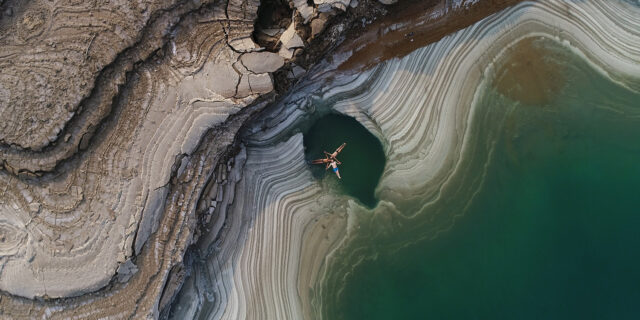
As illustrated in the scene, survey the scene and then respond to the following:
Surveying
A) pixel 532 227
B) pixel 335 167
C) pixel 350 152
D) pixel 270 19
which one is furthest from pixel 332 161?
pixel 532 227

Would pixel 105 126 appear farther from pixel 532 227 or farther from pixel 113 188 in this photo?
pixel 532 227

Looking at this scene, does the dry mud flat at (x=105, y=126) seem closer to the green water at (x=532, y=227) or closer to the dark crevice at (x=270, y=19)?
the dark crevice at (x=270, y=19)

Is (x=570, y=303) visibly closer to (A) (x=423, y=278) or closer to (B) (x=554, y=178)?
(B) (x=554, y=178)

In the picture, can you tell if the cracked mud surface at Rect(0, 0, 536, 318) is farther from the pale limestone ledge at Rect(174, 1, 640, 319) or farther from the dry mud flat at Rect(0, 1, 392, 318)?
the pale limestone ledge at Rect(174, 1, 640, 319)

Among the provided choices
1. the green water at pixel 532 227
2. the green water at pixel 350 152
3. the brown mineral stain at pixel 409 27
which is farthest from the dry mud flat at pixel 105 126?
the green water at pixel 532 227

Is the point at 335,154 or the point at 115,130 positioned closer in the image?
the point at 115,130

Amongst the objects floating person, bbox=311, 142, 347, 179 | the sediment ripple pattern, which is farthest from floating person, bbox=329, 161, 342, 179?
the sediment ripple pattern

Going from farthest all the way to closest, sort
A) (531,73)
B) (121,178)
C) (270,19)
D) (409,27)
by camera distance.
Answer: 1. (531,73)
2. (409,27)
3. (270,19)
4. (121,178)
